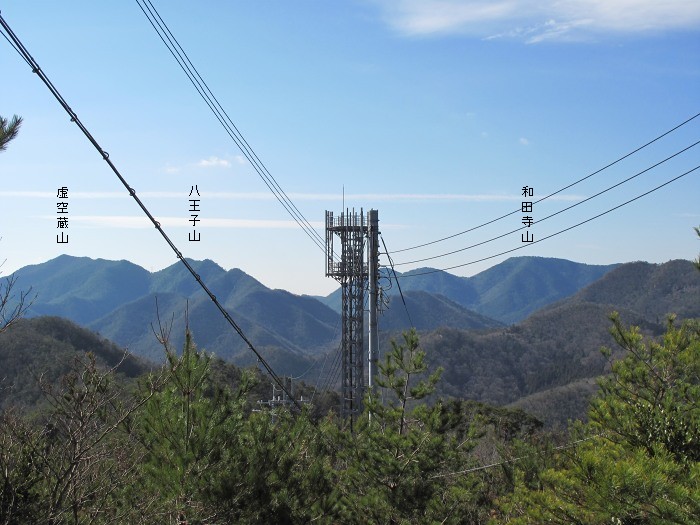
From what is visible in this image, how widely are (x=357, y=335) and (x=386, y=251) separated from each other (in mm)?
4585

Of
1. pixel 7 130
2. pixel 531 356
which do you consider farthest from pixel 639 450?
pixel 531 356

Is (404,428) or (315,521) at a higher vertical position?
(404,428)

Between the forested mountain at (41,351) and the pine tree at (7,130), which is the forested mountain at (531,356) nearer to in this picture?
the forested mountain at (41,351)

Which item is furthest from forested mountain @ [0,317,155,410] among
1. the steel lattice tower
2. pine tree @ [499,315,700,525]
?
pine tree @ [499,315,700,525]

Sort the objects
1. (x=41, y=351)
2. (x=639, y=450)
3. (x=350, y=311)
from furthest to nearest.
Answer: (x=41, y=351)
(x=350, y=311)
(x=639, y=450)

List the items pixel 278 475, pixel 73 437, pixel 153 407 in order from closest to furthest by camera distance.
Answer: pixel 73 437
pixel 153 407
pixel 278 475

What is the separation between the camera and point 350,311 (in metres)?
19.3

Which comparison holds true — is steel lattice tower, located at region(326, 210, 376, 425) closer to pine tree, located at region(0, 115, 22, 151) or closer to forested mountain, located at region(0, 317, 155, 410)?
pine tree, located at region(0, 115, 22, 151)

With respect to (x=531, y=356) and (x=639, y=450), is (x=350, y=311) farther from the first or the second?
(x=531, y=356)

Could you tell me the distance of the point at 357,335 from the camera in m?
19.4

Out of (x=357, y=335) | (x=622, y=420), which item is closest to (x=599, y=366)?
(x=357, y=335)

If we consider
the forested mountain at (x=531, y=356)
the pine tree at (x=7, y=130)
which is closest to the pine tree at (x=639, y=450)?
the pine tree at (x=7, y=130)

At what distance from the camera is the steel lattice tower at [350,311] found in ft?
62.6

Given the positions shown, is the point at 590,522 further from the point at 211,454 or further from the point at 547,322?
the point at 547,322
